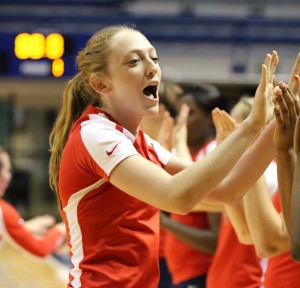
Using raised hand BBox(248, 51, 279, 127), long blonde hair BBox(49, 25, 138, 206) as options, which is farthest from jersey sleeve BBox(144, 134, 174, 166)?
raised hand BBox(248, 51, 279, 127)

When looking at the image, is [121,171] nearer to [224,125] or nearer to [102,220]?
[102,220]

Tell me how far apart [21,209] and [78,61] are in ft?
23.8

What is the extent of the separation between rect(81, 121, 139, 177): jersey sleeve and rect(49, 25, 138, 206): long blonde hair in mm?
218

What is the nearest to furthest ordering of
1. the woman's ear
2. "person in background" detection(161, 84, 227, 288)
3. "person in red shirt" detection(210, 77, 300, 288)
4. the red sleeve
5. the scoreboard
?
1. the woman's ear
2. "person in red shirt" detection(210, 77, 300, 288)
3. "person in background" detection(161, 84, 227, 288)
4. the red sleeve
5. the scoreboard

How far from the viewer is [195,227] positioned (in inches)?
175

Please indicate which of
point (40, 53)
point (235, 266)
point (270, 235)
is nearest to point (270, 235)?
point (270, 235)

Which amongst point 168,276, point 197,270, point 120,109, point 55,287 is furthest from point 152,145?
point 55,287

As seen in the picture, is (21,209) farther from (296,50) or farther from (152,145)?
(152,145)

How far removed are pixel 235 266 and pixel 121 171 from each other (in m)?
1.43

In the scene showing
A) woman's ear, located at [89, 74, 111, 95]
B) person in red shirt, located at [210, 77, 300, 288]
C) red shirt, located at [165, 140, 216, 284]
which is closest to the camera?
woman's ear, located at [89, 74, 111, 95]

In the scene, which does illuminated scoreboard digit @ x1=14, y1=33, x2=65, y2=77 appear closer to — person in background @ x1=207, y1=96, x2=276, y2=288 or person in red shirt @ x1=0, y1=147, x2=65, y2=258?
person in red shirt @ x1=0, y1=147, x2=65, y2=258

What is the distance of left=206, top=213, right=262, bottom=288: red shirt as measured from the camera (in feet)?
12.1

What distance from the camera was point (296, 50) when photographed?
10875 millimetres

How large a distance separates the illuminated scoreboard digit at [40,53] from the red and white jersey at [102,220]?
5.92 metres
